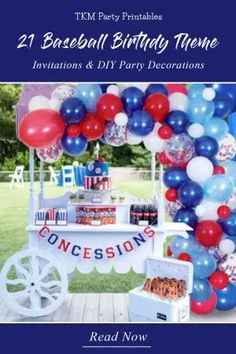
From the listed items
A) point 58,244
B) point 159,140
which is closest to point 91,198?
point 58,244

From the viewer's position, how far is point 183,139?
357cm

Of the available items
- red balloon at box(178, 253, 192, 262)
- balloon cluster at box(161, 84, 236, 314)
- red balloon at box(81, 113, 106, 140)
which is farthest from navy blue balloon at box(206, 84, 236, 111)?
red balloon at box(178, 253, 192, 262)

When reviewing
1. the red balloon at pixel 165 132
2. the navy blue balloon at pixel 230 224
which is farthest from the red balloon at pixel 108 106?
the navy blue balloon at pixel 230 224

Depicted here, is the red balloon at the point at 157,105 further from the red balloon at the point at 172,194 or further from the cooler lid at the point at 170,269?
the cooler lid at the point at 170,269

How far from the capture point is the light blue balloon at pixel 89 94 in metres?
3.46

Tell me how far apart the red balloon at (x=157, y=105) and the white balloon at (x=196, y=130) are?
0.24 metres

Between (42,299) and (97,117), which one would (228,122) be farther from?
(42,299)

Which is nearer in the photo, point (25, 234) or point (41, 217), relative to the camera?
point (41, 217)

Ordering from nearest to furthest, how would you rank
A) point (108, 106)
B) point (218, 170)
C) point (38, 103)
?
point (108, 106)
point (38, 103)
point (218, 170)

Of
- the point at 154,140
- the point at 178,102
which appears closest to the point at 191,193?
the point at 154,140

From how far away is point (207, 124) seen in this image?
363cm

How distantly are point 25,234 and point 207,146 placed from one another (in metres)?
4.00

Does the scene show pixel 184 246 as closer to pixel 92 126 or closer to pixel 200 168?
pixel 200 168

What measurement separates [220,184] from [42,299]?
68.8 inches
